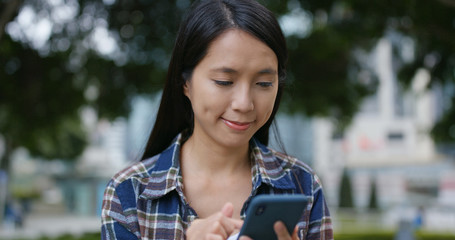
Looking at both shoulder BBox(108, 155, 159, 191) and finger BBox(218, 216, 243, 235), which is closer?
finger BBox(218, 216, 243, 235)

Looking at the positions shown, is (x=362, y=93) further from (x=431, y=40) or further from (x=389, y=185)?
(x=389, y=185)

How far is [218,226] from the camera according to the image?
1391 mm

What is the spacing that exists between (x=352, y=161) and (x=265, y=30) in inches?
1748

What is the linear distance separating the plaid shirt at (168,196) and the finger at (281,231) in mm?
338

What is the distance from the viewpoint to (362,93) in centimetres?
1138

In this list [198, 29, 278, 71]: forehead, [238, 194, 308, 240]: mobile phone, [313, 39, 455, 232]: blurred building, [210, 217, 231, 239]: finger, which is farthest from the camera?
[313, 39, 455, 232]: blurred building

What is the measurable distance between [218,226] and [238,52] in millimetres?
507

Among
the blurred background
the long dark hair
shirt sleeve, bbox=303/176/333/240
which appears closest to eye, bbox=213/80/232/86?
the long dark hair

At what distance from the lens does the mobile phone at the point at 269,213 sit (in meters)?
1.28

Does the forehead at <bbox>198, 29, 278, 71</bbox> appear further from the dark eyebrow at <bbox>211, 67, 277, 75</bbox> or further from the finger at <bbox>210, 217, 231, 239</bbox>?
the finger at <bbox>210, 217, 231, 239</bbox>

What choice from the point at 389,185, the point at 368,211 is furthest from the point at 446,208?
the point at 389,185

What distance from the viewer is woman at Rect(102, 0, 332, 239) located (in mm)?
1600

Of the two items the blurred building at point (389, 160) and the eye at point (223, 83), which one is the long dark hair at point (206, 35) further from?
the blurred building at point (389, 160)

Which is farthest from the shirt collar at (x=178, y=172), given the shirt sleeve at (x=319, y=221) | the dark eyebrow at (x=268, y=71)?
the dark eyebrow at (x=268, y=71)
